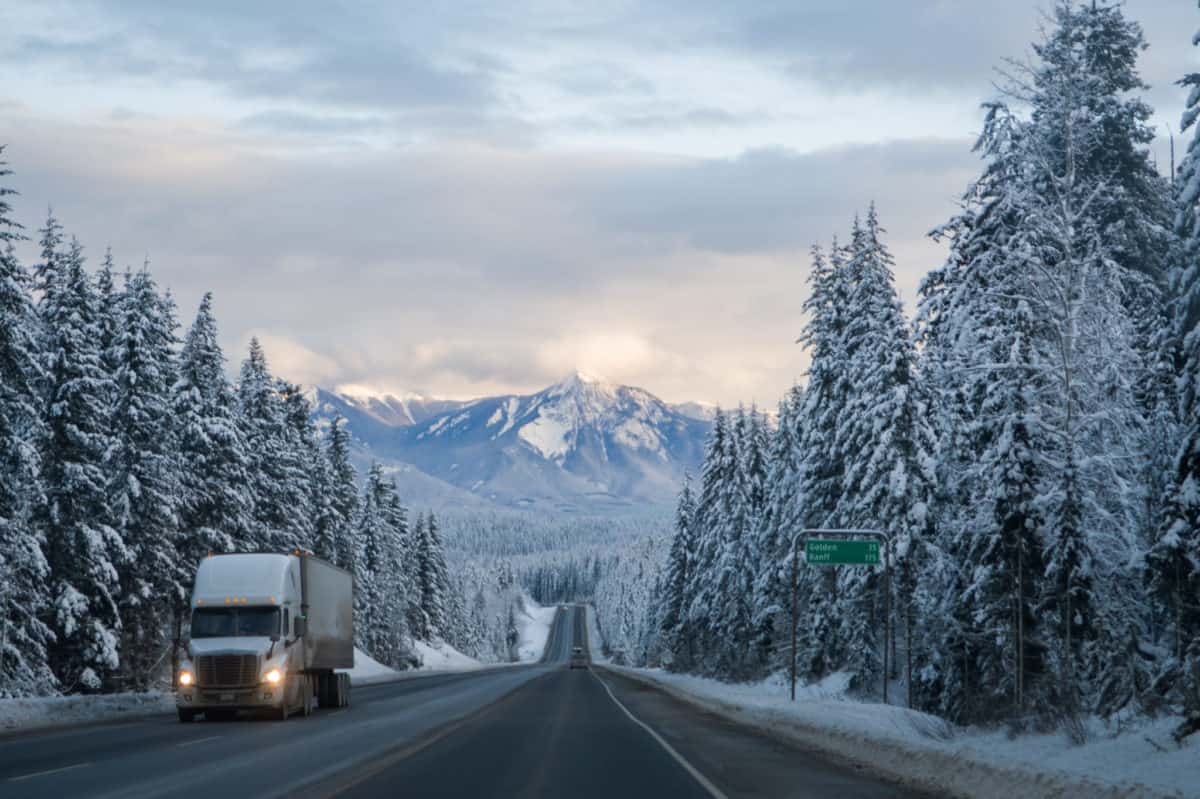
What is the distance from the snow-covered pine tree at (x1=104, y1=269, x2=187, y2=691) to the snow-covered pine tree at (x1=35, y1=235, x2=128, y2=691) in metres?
2.03

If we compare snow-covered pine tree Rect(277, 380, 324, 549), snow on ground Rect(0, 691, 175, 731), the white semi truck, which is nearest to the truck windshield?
the white semi truck

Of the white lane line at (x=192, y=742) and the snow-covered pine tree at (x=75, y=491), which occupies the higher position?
the snow-covered pine tree at (x=75, y=491)

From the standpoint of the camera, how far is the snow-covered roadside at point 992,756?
1181 cm

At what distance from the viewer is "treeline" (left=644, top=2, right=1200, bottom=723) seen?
83.1ft

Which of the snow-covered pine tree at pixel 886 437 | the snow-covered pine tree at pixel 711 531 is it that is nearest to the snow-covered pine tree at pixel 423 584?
the snow-covered pine tree at pixel 711 531

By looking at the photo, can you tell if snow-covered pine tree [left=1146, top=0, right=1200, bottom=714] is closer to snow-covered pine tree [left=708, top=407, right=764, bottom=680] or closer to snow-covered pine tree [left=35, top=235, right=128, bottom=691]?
snow-covered pine tree [left=35, top=235, right=128, bottom=691]

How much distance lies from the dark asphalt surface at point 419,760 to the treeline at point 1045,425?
18.4 ft

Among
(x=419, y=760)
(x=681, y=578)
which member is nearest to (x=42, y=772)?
(x=419, y=760)

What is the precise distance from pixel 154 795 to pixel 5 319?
76.7 feet

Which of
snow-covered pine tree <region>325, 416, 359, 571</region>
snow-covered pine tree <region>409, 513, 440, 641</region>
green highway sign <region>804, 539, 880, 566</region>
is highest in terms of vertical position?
snow-covered pine tree <region>325, 416, 359, 571</region>

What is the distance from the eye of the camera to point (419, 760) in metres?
18.3

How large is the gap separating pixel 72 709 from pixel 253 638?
6621 millimetres

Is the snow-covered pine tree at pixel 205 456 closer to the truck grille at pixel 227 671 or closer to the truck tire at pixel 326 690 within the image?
the truck tire at pixel 326 690

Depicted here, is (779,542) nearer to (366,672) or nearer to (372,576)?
(366,672)
